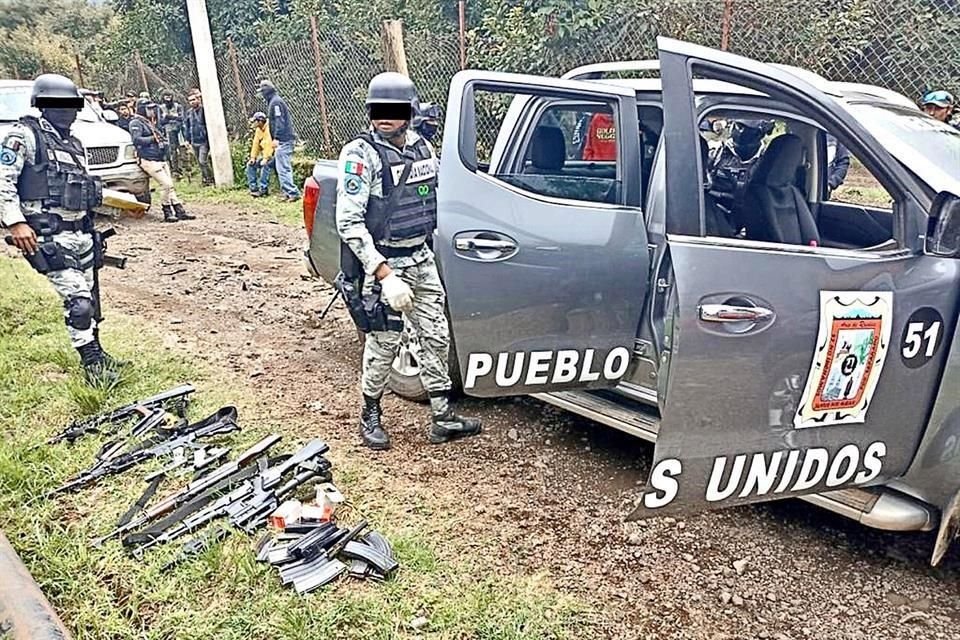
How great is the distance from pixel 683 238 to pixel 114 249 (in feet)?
24.6

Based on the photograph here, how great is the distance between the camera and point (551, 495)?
3.22 metres

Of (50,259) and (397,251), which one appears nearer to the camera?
(397,251)

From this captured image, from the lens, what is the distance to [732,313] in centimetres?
218

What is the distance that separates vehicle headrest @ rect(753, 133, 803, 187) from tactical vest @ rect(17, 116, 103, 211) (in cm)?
336

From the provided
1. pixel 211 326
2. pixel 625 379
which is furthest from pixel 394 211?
pixel 211 326

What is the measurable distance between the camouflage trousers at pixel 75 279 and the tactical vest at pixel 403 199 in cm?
187

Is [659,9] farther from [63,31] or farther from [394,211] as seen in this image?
[63,31]

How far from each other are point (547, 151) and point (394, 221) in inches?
31.9

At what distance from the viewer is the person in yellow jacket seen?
10.9m

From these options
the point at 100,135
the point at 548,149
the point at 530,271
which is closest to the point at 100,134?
the point at 100,135

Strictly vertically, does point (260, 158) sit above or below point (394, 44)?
below

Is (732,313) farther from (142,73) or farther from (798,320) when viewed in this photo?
(142,73)

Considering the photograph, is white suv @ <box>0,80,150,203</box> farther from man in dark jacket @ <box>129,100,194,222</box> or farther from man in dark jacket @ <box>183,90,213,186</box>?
man in dark jacket @ <box>183,90,213,186</box>

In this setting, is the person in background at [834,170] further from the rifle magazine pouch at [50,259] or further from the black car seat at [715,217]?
the rifle magazine pouch at [50,259]
